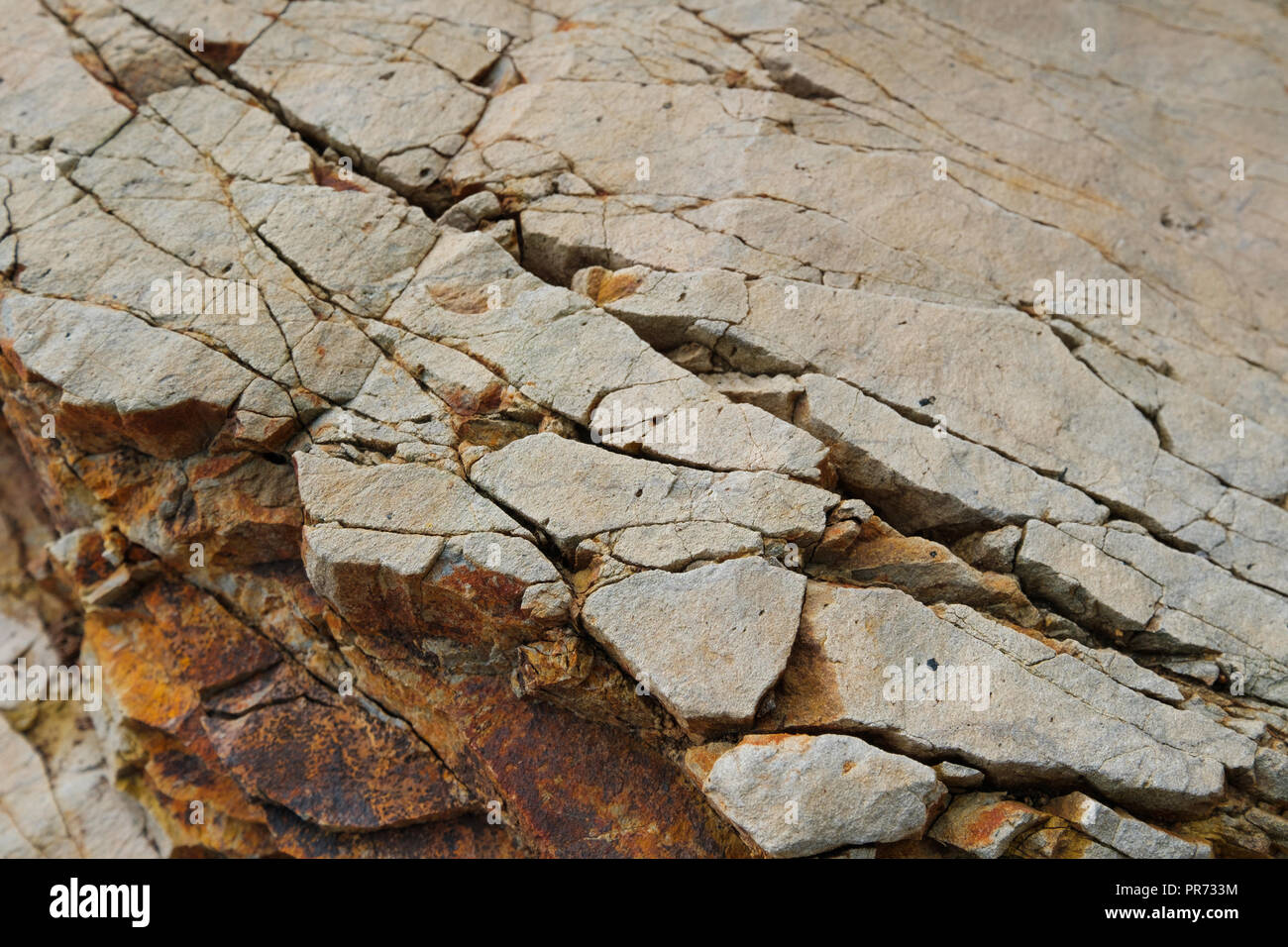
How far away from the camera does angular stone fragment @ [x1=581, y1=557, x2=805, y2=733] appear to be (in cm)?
582

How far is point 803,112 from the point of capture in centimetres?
897

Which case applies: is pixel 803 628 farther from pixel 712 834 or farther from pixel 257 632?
pixel 257 632

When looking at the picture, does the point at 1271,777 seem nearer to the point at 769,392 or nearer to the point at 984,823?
the point at 984,823

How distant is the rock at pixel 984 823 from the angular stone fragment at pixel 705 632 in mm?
1550

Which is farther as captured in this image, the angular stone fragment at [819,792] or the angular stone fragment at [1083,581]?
the angular stone fragment at [1083,581]

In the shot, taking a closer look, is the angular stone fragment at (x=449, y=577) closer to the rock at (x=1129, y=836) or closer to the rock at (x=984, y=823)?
the rock at (x=984, y=823)

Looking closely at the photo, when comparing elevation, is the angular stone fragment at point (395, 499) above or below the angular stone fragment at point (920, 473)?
below

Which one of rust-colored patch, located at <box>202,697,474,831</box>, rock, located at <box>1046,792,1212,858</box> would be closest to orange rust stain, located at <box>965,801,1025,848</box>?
rock, located at <box>1046,792,1212,858</box>

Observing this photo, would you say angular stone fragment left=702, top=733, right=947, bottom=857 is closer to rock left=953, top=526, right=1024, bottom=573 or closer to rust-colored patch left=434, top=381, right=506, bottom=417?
rock left=953, top=526, right=1024, bottom=573

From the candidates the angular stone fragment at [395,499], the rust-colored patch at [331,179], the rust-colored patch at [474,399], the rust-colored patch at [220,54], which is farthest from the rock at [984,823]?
the rust-colored patch at [220,54]

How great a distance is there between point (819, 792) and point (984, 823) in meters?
1.20

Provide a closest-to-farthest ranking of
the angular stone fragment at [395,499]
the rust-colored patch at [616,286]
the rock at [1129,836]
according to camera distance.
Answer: the rock at [1129,836]
the angular stone fragment at [395,499]
the rust-colored patch at [616,286]

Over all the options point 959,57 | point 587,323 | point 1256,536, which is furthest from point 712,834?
point 959,57

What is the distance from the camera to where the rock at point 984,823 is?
5676 mm
